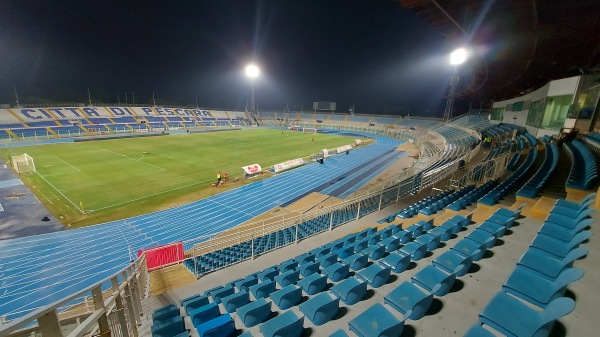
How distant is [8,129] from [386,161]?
184 feet

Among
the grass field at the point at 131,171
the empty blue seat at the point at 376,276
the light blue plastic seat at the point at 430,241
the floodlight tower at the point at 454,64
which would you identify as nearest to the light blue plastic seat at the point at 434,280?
the empty blue seat at the point at 376,276

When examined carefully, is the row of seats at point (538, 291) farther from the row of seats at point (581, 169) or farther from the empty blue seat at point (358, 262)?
the row of seats at point (581, 169)

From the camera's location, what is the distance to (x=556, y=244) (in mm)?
4797

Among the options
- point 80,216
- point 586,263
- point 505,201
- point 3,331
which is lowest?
point 80,216

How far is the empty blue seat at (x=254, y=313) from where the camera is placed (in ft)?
13.5

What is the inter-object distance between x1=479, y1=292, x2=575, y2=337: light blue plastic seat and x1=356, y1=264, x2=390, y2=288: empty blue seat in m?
1.74

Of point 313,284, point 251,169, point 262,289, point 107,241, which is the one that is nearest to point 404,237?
point 313,284

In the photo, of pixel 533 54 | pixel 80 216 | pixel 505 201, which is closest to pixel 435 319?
pixel 505 201

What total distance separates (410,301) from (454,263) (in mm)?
1637

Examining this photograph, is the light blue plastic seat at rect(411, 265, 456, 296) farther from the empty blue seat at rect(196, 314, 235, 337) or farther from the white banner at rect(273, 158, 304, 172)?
the white banner at rect(273, 158, 304, 172)

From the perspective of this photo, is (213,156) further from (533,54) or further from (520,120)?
(520,120)

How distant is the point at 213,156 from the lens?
1272 inches

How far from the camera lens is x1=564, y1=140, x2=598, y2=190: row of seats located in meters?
8.55

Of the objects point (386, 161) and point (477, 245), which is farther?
point (386, 161)
